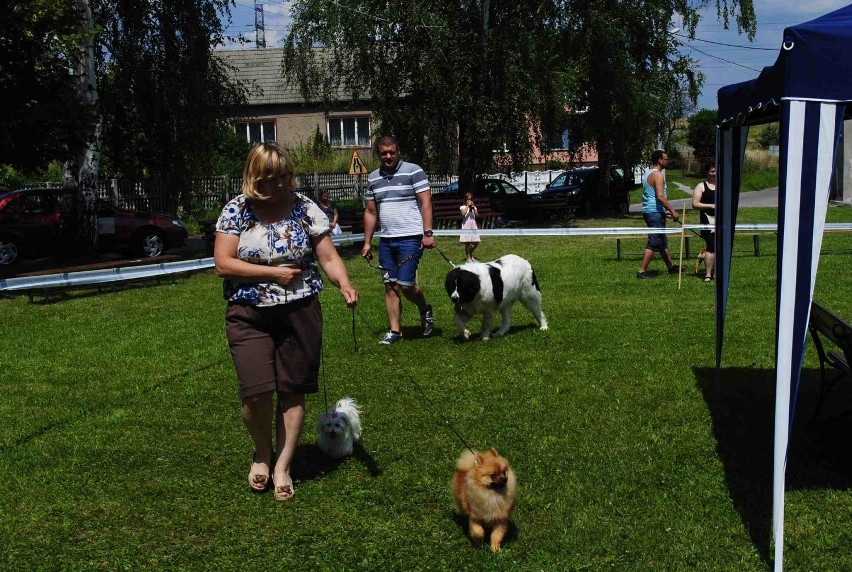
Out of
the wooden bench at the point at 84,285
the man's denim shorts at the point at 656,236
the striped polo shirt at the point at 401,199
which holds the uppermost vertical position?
the striped polo shirt at the point at 401,199

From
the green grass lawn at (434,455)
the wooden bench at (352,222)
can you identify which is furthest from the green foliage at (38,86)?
the wooden bench at (352,222)

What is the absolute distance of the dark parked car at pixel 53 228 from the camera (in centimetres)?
1878

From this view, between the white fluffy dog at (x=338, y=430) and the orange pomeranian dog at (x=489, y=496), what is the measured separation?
4.35 ft

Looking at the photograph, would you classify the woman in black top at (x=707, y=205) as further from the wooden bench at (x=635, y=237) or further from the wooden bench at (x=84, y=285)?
the wooden bench at (x=84, y=285)

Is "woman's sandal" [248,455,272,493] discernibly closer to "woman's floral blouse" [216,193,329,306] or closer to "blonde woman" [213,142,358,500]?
"blonde woman" [213,142,358,500]

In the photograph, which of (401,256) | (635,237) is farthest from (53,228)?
(401,256)

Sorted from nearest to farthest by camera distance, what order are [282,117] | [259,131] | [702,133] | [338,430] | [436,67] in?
1. [338,430]
2. [436,67]
3. [282,117]
4. [259,131]
5. [702,133]

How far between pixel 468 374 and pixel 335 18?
57.5ft

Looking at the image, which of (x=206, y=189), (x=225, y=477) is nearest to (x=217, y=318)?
(x=225, y=477)

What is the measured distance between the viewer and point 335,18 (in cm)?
2319

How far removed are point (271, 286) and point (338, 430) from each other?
45.1 inches

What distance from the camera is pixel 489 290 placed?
877 centimetres

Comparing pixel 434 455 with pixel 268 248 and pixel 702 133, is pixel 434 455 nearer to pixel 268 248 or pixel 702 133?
pixel 268 248

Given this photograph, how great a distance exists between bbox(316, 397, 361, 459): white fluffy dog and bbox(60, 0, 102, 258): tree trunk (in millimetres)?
13003
